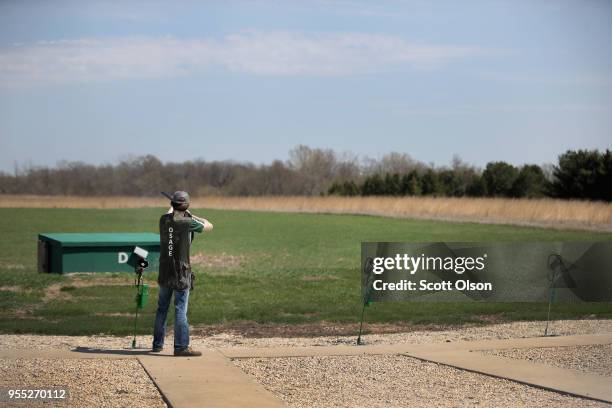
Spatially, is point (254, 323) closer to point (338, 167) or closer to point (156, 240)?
point (156, 240)

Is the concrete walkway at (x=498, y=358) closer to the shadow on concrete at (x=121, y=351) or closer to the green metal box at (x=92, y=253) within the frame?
the shadow on concrete at (x=121, y=351)

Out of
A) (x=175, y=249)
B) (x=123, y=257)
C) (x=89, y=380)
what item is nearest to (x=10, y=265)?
(x=123, y=257)

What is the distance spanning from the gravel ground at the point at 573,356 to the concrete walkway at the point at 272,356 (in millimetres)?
216

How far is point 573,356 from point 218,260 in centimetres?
1991

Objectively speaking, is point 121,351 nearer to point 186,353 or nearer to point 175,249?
point 186,353

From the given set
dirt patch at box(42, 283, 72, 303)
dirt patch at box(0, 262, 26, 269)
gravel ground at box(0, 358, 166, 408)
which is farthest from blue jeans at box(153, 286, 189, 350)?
dirt patch at box(0, 262, 26, 269)

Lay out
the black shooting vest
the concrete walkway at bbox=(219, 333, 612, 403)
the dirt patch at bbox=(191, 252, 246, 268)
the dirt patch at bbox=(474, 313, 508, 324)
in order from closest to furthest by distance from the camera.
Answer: the concrete walkway at bbox=(219, 333, 612, 403), the black shooting vest, the dirt patch at bbox=(474, 313, 508, 324), the dirt patch at bbox=(191, 252, 246, 268)

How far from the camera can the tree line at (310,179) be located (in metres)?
48.2

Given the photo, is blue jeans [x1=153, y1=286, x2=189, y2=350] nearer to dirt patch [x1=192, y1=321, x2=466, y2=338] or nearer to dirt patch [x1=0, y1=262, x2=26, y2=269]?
dirt patch [x1=192, y1=321, x2=466, y2=338]

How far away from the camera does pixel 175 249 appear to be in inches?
426

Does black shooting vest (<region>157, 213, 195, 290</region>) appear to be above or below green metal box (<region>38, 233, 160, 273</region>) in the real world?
above

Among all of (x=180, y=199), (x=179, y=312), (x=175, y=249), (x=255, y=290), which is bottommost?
(x=255, y=290)

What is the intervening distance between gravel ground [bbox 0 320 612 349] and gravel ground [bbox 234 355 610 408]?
2.17 metres

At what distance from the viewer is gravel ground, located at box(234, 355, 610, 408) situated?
904 cm
